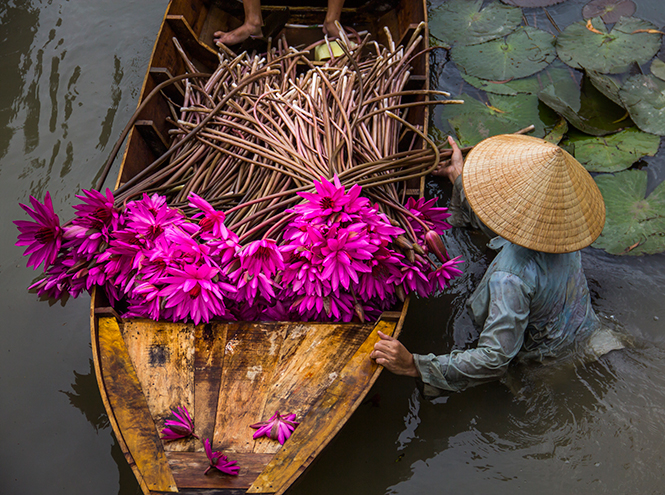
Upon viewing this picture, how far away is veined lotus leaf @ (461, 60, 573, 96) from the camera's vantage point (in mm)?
3188

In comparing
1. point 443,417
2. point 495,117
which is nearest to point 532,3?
point 495,117

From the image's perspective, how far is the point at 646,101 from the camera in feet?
9.59

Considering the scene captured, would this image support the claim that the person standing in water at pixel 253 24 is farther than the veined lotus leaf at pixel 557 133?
Yes

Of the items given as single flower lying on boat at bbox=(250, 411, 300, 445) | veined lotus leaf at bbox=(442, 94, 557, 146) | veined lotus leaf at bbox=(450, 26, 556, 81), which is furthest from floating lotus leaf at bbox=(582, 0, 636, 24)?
single flower lying on boat at bbox=(250, 411, 300, 445)

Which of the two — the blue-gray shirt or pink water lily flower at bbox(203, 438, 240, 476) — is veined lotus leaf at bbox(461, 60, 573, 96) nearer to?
the blue-gray shirt

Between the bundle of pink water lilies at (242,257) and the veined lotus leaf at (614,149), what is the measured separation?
4.99 ft

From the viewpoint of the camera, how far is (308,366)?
5.57 ft

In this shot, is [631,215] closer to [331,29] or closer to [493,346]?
[493,346]

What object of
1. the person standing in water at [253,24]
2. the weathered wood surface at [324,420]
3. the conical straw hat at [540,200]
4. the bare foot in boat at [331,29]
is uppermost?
the person standing in water at [253,24]

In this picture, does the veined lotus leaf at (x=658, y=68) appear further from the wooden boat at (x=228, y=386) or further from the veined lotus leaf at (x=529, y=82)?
the wooden boat at (x=228, y=386)

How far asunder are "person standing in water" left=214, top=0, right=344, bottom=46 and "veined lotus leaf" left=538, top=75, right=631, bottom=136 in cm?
147

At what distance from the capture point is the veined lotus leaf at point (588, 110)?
2.88 m

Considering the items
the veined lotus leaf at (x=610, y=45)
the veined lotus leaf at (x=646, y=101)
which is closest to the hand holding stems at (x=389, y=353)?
the veined lotus leaf at (x=646, y=101)

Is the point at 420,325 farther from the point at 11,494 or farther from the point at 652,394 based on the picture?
the point at 11,494
